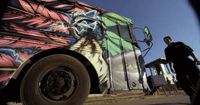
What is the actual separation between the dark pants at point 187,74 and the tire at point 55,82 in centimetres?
195

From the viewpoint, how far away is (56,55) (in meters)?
3.62

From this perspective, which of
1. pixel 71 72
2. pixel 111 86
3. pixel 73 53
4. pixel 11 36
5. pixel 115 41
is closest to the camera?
pixel 11 36

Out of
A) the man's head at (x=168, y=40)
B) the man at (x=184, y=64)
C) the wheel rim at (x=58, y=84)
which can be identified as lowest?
the wheel rim at (x=58, y=84)

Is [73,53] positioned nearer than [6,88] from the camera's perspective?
No

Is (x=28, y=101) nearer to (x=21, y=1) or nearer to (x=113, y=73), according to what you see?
(x=21, y=1)

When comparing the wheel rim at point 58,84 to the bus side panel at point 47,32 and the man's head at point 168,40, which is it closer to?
the bus side panel at point 47,32

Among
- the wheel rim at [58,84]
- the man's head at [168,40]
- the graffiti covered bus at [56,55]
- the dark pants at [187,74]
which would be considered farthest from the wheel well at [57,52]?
the man's head at [168,40]

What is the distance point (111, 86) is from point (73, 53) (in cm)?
99

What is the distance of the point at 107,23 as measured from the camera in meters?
5.11

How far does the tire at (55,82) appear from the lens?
3.24 metres

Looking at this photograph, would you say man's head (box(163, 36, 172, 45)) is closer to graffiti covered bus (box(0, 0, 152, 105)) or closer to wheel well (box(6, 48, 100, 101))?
graffiti covered bus (box(0, 0, 152, 105))

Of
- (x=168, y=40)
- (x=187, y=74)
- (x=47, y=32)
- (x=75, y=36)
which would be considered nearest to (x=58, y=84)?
(x=47, y=32)

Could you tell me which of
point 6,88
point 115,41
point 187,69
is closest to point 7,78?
point 6,88

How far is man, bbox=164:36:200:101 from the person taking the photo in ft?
14.9
